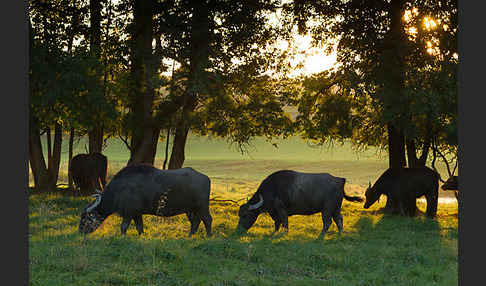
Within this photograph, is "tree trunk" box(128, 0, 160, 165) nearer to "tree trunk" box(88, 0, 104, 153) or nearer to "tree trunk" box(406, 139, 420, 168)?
"tree trunk" box(88, 0, 104, 153)

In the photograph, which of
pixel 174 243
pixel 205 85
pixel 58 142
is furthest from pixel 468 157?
pixel 58 142

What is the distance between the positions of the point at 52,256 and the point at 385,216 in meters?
15.4

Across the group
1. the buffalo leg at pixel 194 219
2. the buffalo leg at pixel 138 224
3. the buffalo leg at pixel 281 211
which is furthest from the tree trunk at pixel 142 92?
the buffalo leg at pixel 138 224

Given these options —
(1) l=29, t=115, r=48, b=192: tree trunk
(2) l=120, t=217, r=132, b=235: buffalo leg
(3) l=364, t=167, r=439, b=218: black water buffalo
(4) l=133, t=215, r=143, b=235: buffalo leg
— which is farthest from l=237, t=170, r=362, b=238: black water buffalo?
(1) l=29, t=115, r=48, b=192: tree trunk

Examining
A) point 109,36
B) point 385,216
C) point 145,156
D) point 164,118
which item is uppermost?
point 109,36

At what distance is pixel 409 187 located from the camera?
70.7 ft

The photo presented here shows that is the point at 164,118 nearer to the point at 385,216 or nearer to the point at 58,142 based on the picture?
the point at 58,142

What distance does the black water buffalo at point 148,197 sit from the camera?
538 inches

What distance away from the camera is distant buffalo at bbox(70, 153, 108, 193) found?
2352 centimetres

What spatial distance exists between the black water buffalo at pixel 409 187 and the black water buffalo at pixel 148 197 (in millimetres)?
9720

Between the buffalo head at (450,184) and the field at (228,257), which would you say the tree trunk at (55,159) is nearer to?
the field at (228,257)

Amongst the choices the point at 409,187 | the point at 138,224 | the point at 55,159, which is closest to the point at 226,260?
the point at 138,224

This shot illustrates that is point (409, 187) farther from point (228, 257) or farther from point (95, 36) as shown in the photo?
point (95, 36)

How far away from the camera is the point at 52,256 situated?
32.1ft
